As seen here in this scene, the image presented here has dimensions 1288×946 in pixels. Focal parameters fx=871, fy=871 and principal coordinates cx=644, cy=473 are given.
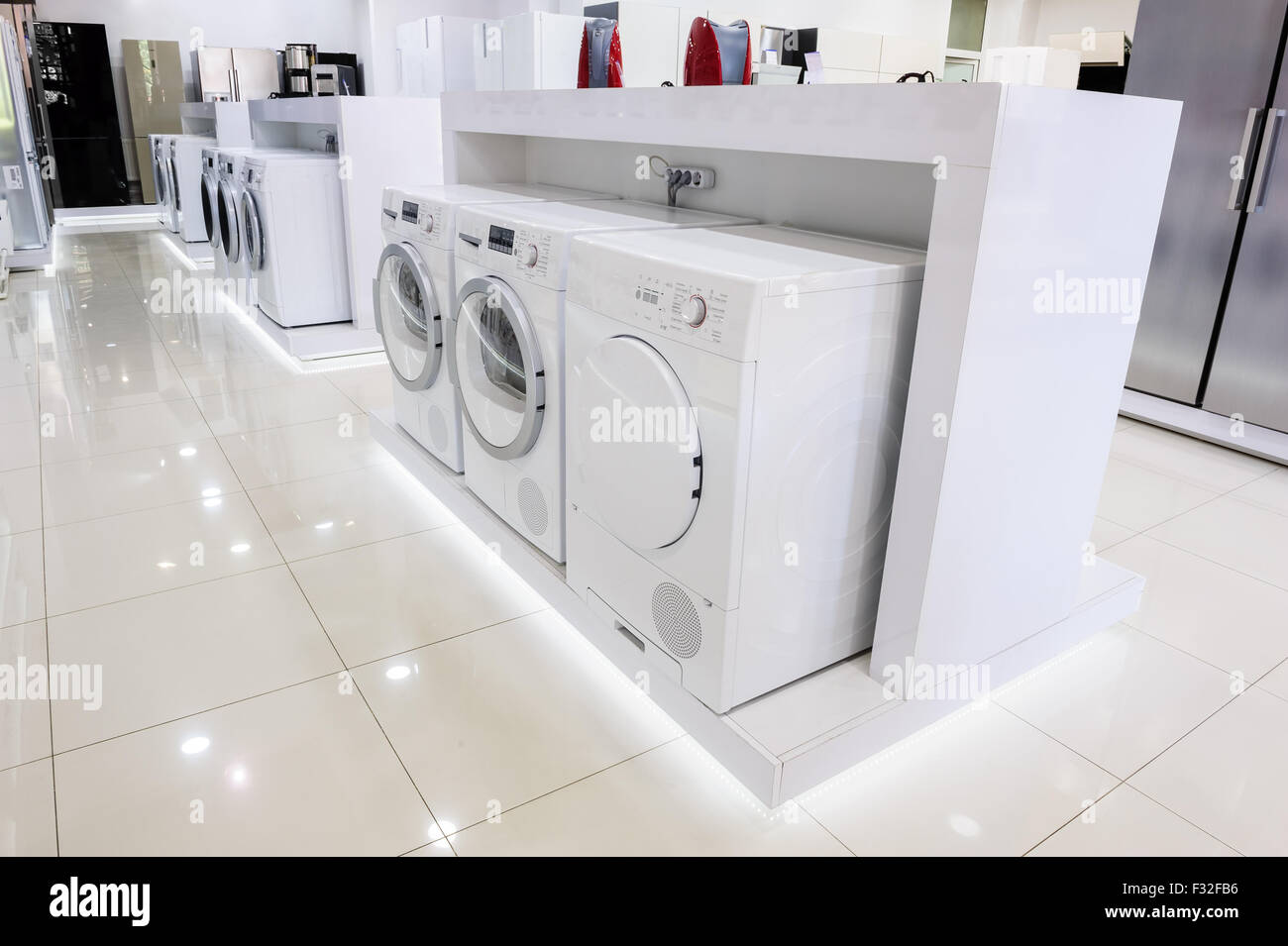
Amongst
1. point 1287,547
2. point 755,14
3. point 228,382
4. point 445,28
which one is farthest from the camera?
point 755,14

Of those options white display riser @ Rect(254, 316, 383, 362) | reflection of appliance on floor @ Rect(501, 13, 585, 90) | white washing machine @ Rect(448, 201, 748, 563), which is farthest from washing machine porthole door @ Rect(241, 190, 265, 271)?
white washing machine @ Rect(448, 201, 748, 563)

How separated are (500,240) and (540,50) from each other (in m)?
3.03

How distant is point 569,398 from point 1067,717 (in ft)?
4.54

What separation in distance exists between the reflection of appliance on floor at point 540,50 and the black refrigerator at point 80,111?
6968 millimetres

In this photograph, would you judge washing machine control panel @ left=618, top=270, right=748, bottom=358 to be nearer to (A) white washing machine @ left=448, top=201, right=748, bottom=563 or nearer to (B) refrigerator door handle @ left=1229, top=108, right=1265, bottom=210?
(A) white washing machine @ left=448, top=201, right=748, bottom=563

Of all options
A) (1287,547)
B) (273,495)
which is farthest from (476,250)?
(1287,547)

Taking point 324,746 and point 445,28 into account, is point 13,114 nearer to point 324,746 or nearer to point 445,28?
point 445,28

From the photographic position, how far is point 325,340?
4.62 m

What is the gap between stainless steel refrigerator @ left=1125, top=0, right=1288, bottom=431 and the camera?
3.50 meters

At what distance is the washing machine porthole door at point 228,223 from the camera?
17.1 feet

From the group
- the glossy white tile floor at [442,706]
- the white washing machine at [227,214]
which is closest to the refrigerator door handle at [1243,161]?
the glossy white tile floor at [442,706]

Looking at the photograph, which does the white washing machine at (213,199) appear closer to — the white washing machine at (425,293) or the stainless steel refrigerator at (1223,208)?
the white washing machine at (425,293)

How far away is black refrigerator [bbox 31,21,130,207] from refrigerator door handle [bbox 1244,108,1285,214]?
1069 cm
